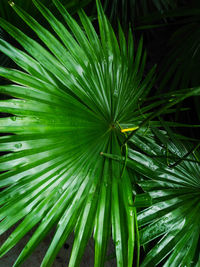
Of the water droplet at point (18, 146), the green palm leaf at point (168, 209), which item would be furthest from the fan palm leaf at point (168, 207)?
the water droplet at point (18, 146)

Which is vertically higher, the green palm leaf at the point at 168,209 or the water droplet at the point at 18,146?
the water droplet at the point at 18,146

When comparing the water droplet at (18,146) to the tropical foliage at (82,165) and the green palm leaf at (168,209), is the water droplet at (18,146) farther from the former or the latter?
the green palm leaf at (168,209)

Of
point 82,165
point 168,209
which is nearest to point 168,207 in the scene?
point 168,209

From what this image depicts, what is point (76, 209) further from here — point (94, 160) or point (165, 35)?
point (165, 35)

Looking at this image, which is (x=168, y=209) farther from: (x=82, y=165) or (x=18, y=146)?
(x=18, y=146)

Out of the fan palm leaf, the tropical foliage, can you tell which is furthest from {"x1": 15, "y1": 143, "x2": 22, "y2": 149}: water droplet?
the fan palm leaf

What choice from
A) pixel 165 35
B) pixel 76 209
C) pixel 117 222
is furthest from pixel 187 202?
pixel 165 35

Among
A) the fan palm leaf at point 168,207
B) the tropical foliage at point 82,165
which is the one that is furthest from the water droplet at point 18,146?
the fan palm leaf at point 168,207
